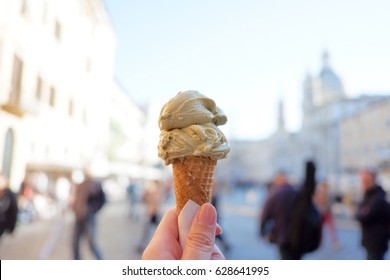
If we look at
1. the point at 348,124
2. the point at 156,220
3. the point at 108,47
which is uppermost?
the point at 348,124

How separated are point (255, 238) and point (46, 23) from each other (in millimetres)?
3949

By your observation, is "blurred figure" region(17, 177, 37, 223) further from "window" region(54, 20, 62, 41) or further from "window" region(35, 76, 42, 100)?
"window" region(54, 20, 62, 41)

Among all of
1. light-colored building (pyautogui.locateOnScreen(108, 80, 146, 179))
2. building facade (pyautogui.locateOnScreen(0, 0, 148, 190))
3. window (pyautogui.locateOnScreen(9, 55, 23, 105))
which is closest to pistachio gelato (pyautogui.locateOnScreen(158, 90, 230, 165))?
building facade (pyautogui.locateOnScreen(0, 0, 148, 190))

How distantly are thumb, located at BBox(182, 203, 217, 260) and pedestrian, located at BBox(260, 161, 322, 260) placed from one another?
4.47ft

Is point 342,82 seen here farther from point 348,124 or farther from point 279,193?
point 279,193

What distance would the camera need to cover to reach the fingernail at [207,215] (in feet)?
4.31

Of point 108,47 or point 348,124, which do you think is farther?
point 348,124

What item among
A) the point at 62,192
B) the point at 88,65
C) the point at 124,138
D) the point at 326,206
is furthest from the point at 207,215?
the point at 124,138

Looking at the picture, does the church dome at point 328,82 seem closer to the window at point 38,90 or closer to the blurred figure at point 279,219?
the window at point 38,90

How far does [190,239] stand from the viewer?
4.30ft

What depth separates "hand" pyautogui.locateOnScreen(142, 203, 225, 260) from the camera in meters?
1.30

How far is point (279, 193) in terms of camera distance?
9.17 ft

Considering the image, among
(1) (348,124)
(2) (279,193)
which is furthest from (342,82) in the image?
(2) (279,193)
